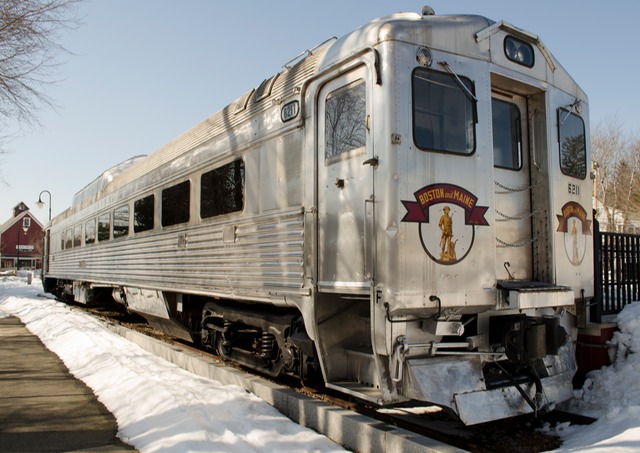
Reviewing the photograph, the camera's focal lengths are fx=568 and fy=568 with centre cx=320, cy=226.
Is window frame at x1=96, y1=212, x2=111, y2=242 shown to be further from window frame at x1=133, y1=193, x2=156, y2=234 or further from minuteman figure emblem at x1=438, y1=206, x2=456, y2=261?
minuteman figure emblem at x1=438, y1=206, x2=456, y2=261

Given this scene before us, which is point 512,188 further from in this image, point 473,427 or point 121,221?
point 121,221

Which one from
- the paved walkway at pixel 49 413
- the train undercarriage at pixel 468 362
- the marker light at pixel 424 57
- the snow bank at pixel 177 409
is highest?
the marker light at pixel 424 57

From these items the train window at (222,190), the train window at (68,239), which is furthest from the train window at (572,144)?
the train window at (68,239)

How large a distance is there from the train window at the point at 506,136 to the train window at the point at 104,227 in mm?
9696

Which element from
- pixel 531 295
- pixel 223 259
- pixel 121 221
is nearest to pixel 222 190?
pixel 223 259

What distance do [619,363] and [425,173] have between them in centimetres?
316

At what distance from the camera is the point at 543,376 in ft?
16.8

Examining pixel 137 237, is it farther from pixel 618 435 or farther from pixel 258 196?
pixel 618 435

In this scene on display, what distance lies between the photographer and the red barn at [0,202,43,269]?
68500 mm

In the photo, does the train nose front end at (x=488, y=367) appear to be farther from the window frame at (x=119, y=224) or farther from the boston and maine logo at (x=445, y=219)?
the window frame at (x=119, y=224)

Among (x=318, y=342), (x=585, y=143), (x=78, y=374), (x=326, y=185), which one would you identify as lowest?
(x=78, y=374)

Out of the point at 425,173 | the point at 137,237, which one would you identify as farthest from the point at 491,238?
the point at 137,237

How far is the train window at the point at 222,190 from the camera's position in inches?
267

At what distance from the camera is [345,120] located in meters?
5.14
